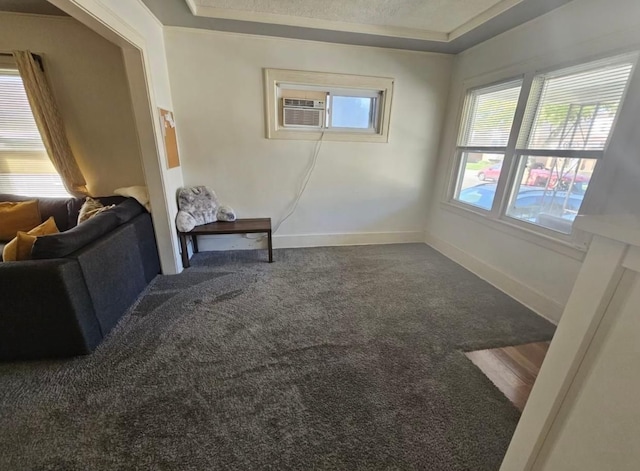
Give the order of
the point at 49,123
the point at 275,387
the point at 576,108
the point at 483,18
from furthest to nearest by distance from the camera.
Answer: the point at 49,123
the point at 483,18
the point at 576,108
the point at 275,387

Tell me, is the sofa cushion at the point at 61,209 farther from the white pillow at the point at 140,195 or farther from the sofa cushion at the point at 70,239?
the sofa cushion at the point at 70,239

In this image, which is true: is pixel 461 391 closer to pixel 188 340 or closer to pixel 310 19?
pixel 188 340

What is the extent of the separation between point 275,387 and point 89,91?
336 centimetres

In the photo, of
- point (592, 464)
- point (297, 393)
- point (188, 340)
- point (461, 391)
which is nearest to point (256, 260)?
point (188, 340)

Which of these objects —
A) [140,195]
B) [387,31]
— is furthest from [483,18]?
[140,195]

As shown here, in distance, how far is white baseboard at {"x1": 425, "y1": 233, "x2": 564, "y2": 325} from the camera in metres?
2.30

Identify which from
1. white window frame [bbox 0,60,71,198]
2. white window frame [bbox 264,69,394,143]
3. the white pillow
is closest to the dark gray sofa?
the white pillow

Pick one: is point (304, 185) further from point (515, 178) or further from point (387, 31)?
point (515, 178)

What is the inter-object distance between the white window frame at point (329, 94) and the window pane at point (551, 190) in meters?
1.58

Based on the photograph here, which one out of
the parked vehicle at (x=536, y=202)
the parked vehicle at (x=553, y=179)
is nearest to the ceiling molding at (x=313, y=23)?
the parked vehicle at (x=553, y=179)

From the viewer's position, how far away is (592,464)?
69cm

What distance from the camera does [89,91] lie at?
280 cm

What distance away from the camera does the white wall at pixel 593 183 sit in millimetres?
1810

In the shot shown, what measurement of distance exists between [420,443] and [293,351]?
879mm
